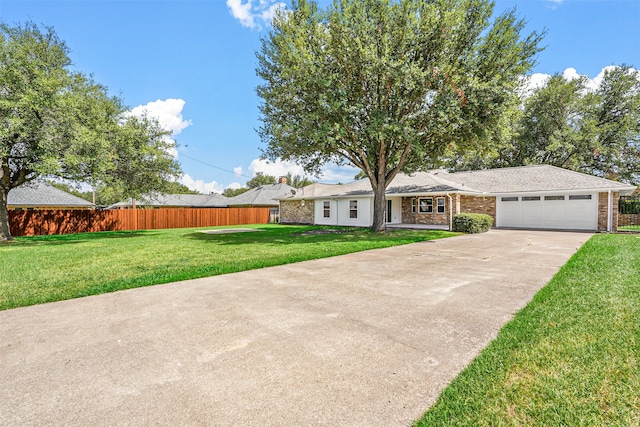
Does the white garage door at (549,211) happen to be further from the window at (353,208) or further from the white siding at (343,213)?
the window at (353,208)

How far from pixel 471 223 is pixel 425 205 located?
518 cm

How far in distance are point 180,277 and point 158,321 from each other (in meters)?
2.50

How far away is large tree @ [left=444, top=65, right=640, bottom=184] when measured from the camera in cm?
2512

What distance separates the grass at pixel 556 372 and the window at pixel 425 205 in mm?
16431

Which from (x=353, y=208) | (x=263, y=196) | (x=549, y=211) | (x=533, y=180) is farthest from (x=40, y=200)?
(x=549, y=211)

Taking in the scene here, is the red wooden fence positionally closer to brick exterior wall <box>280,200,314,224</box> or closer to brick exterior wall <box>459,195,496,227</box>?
brick exterior wall <box>280,200,314,224</box>

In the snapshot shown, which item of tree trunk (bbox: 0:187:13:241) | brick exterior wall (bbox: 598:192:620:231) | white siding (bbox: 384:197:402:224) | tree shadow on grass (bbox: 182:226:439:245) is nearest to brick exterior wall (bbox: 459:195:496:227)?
white siding (bbox: 384:197:402:224)

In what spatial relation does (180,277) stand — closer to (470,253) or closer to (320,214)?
(470,253)

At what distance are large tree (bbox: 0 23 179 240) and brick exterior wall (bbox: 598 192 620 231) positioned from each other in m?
23.6

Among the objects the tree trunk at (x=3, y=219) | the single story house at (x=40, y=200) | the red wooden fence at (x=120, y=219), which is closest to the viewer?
the tree trunk at (x=3, y=219)

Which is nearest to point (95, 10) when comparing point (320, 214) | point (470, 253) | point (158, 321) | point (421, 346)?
point (158, 321)

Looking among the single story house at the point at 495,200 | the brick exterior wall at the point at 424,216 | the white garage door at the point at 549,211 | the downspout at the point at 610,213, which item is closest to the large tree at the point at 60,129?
the single story house at the point at 495,200

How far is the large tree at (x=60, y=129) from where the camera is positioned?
11.7 m

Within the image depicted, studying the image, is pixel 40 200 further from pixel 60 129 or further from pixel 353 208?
pixel 353 208
